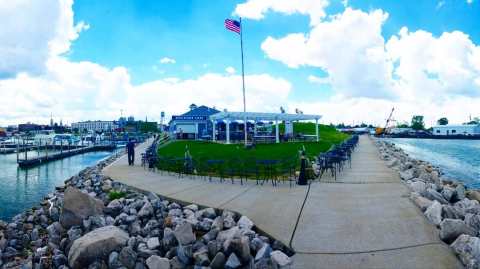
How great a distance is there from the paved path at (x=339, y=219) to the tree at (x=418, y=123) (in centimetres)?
15288

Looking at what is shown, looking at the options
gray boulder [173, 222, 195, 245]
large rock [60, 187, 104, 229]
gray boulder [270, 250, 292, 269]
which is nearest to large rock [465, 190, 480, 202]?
gray boulder [270, 250, 292, 269]

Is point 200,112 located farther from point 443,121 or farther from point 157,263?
point 443,121

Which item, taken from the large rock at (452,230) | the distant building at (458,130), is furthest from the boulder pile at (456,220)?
the distant building at (458,130)

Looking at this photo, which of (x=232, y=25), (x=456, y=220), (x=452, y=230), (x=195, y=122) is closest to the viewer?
(x=452, y=230)

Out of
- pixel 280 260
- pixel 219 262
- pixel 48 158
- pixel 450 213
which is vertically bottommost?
pixel 48 158

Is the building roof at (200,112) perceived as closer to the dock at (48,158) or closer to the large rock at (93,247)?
the dock at (48,158)

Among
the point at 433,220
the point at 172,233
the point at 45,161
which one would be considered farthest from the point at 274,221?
the point at 45,161

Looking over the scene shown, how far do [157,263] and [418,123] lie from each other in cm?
16296

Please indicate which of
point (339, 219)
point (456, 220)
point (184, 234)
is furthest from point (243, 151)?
point (456, 220)

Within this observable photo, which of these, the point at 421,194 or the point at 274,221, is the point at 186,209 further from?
the point at 421,194

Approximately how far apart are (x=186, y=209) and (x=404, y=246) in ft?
15.2

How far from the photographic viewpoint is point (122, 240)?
5.43 metres

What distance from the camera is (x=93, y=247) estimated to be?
5.12 m

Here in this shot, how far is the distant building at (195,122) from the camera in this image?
42.1m
